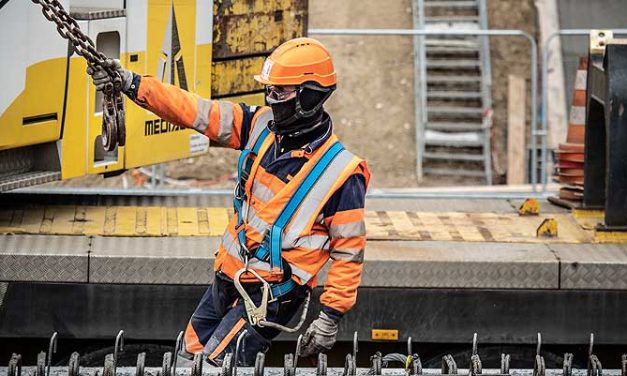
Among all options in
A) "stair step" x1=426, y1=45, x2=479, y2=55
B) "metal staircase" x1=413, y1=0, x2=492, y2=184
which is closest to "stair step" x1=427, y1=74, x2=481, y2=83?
"metal staircase" x1=413, y1=0, x2=492, y2=184

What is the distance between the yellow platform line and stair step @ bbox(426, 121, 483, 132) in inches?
414

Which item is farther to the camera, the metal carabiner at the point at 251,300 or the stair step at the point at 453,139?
the stair step at the point at 453,139

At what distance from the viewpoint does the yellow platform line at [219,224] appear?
295 inches

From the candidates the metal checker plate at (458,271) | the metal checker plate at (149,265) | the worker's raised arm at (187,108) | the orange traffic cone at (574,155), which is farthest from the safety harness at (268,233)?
the orange traffic cone at (574,155)

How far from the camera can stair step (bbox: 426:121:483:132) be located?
1878cm

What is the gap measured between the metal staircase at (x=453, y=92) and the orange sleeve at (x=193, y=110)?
12.1 m

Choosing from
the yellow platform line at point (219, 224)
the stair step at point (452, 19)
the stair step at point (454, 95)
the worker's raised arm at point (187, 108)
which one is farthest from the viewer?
the stair step at point (452, 19)

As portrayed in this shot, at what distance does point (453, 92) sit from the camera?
19.2m

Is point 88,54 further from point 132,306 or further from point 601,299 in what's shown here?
point 601,299

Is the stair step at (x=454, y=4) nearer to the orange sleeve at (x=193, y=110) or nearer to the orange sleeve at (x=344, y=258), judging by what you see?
the orange sleeve at (x=193, y=110)

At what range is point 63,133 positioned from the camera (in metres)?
7.12

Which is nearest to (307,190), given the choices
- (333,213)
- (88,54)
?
(333,213)

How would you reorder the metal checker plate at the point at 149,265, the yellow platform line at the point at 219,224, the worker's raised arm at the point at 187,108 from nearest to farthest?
the worker's raised arm at the point at 187,108 → the metal checker plate at the point at 149,265 → the yellow platform line at the point at 219,224

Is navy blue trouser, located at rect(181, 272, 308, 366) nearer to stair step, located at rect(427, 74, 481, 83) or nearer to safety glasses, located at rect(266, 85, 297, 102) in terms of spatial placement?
safety glasses, located at rect(266, 85, 297, 102)
